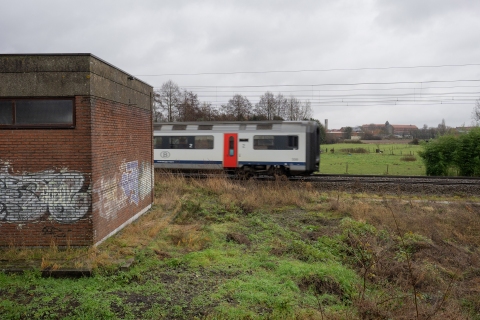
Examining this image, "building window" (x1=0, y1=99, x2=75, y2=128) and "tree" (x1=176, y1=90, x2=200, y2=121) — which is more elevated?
"tree" (x1=176, y1=90, x2=200, y2=121)

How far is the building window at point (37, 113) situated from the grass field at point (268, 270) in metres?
2.42

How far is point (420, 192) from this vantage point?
16.0 m

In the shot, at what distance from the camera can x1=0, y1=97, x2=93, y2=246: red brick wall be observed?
7.59 meters

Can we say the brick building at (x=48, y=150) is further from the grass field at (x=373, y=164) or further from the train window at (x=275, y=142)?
the grass field at (x=373, y=164)

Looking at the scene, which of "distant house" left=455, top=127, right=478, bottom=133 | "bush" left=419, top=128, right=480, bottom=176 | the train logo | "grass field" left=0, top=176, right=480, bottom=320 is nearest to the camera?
"grass field" left=0, top=176, right=480, bottom=320

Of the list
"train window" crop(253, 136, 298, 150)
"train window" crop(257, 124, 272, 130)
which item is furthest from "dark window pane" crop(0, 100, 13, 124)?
"train window" crop(257, 124, 272, 130)

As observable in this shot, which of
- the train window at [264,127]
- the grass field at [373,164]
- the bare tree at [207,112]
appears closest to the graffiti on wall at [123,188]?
the train window at [264,127]

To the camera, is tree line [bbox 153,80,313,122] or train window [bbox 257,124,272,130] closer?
train window [bbox 257,124,272,130]

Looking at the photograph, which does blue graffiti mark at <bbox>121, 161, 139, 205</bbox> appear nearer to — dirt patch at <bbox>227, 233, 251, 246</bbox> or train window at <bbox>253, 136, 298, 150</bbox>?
dirt patch at <bbox>227, 233, 251, 246</bbox>

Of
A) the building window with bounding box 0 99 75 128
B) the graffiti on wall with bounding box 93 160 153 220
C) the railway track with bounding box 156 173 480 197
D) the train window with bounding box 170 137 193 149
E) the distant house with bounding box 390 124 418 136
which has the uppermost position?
the distant house with bounding box 390 124 418 136

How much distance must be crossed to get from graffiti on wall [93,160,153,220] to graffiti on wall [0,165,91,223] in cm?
33

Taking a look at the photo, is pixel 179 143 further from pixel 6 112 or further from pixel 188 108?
pixel 188 108

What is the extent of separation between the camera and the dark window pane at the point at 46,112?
7.66 m

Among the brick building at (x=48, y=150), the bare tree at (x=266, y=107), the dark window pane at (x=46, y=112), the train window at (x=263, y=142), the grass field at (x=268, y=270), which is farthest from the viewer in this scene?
the bare tree at (x=266, y=107)
